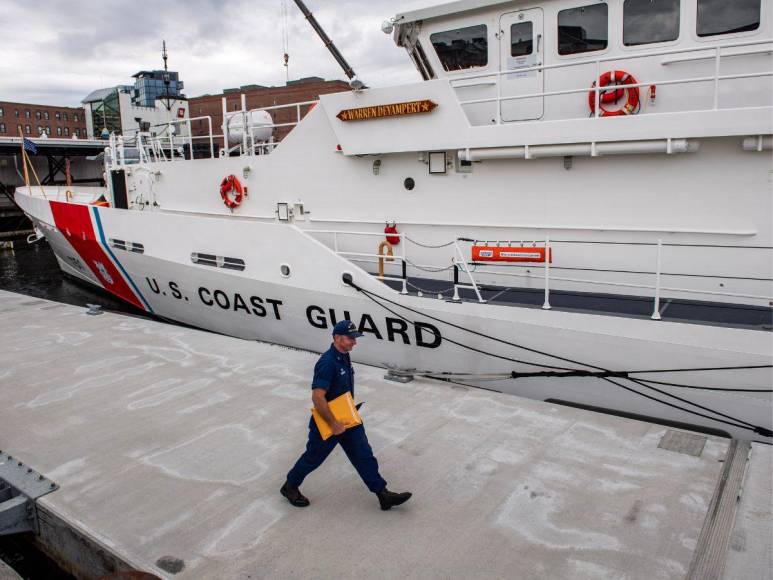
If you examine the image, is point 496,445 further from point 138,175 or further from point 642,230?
point 138,175

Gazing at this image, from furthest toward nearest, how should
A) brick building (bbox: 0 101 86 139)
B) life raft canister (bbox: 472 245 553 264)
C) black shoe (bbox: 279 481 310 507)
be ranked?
brick building (bbox: 0 101 86 139)
life raft canister (bbox: 472 245 553 264)
black shoe (bbox: 279 481 310 507)

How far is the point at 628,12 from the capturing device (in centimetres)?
673

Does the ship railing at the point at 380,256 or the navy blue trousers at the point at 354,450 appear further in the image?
the ship railing at the point at 380,256

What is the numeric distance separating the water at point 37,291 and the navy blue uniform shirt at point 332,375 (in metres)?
2.34

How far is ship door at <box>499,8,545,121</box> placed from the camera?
727 centimetres

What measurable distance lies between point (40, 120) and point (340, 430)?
246 feet

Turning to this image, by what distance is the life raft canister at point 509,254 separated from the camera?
6.46 meters

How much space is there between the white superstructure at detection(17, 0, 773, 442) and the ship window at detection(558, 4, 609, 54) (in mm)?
14

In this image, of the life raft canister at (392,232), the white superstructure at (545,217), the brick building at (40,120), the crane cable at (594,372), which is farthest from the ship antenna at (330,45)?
the brick building at (40,120)

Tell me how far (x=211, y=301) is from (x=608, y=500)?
6613mm

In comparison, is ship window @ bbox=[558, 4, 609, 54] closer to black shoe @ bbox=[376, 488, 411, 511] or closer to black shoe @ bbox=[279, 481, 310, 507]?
black shoe @ bbox=[376, 488, 411, 511]

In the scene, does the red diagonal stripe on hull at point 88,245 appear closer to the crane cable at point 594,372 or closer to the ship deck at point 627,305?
the crane cable at point 594,372

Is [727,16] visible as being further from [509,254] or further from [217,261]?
[217,261]

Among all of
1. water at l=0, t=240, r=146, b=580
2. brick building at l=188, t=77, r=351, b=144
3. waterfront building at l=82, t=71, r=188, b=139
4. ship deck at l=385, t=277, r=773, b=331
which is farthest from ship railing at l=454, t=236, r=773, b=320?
brick building at l=188, t=77, r=351, b=144
